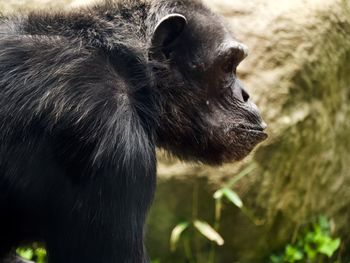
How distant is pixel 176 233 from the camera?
18.9 feet

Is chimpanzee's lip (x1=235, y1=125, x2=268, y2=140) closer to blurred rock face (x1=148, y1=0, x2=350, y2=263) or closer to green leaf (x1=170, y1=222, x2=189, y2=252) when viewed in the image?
blurred rock face (x1=148, y1=0, x2=350, y2=263)

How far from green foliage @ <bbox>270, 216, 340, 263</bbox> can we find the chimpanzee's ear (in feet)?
8.31

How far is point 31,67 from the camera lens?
3869mm

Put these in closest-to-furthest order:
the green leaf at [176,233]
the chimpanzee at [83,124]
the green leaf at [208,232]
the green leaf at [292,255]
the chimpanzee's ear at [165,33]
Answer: the chimpanzee at [83,124]
the chimpanzee's ear at [165,33]
the green leaf at [208,232]
the green leaf at [176,233]
the green leaf at [292,255]

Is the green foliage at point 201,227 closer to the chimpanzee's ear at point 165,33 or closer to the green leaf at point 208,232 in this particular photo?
the green leaf at point 208,232

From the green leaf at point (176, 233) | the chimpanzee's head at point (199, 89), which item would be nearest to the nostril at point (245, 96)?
the chimpanzee's head at point (199, 89)

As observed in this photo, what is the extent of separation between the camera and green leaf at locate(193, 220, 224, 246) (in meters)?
5.67

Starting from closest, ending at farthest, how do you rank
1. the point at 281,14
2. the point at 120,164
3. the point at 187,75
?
1. the point at 120,164
2. the point at 187,75
3. the point at 281,14

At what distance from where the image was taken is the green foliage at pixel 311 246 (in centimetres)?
629

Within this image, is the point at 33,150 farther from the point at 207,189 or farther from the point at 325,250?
the point at 325,250

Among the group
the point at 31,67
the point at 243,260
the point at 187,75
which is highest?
the point at 31,67

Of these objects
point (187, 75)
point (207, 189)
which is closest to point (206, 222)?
point (207, 189)

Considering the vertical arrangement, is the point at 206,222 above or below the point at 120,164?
below

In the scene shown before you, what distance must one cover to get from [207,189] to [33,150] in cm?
242
